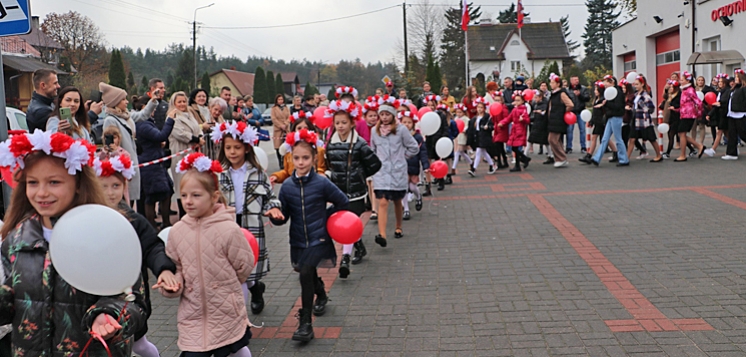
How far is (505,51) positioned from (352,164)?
7373 cm

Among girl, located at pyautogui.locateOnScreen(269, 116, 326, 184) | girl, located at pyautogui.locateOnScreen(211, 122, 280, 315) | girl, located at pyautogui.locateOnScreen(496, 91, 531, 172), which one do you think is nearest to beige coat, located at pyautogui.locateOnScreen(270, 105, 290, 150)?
girl, located at pyautogui.locateOnScreen(496, 91, 531, 172)

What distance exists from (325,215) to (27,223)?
300 centimetres

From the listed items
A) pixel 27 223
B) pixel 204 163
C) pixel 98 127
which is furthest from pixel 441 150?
pixel 27 223

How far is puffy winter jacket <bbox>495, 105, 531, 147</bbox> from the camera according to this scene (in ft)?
50.8

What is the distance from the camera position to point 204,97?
10.4 m

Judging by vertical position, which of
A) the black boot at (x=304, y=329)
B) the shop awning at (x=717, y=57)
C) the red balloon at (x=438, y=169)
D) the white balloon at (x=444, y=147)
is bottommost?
the black boot at (x=304, y=329)

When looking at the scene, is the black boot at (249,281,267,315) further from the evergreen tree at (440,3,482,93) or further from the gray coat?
the evergreen tree at (440,3,482,93)

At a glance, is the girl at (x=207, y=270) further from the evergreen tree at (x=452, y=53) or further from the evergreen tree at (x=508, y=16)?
the evergreen tree at (x=508, y=16)

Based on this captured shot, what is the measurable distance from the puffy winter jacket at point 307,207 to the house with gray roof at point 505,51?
72825 millimetres

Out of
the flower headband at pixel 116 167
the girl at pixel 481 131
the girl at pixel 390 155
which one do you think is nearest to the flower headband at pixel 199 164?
the flower headband at pixel 116 167

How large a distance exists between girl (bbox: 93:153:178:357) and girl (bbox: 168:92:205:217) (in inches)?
206

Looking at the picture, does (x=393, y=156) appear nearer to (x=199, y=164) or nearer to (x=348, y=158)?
(x=348, y=158)

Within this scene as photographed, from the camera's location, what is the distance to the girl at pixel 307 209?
18.1 ft

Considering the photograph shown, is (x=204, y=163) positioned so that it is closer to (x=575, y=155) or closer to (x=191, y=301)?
(x=191, y=301)
